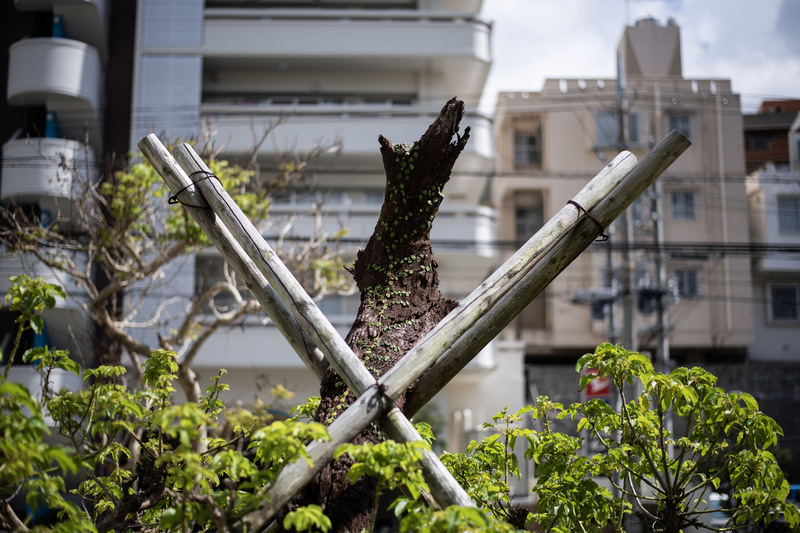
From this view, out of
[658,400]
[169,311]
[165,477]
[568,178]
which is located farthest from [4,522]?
[568,178]

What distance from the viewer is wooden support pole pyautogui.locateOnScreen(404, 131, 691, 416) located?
4258 mm

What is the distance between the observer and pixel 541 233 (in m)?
4.39

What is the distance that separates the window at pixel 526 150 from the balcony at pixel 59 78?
47.8 ft

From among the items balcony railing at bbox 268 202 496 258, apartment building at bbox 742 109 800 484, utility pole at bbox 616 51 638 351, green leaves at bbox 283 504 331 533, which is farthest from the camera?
apartment building at bbox 742 109 800 484

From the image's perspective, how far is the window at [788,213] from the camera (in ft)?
96.9

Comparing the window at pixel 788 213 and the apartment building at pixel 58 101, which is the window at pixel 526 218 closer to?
the window at pixel 788 213

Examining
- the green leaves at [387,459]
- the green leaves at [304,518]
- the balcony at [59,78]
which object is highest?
the balcony at [59,78]

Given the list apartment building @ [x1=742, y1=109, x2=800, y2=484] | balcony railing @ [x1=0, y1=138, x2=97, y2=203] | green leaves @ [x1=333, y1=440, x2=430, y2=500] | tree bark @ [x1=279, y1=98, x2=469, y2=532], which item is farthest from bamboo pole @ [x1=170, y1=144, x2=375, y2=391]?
apartment building @ [x1=742, y1=109, x2=800, y2=484]

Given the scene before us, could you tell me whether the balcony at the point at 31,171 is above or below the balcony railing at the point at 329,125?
below

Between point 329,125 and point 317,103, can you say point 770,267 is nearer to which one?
point 317,103


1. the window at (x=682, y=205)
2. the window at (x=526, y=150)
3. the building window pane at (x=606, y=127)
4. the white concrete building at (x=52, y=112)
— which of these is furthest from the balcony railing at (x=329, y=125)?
the window at (x=682, y=205)

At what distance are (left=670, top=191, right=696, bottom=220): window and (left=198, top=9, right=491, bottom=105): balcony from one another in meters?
10.9

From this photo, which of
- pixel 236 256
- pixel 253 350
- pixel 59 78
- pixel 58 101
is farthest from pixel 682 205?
pixel 236 256

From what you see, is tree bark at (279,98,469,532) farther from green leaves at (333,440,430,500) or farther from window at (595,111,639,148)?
window at (595,111,639,148)
